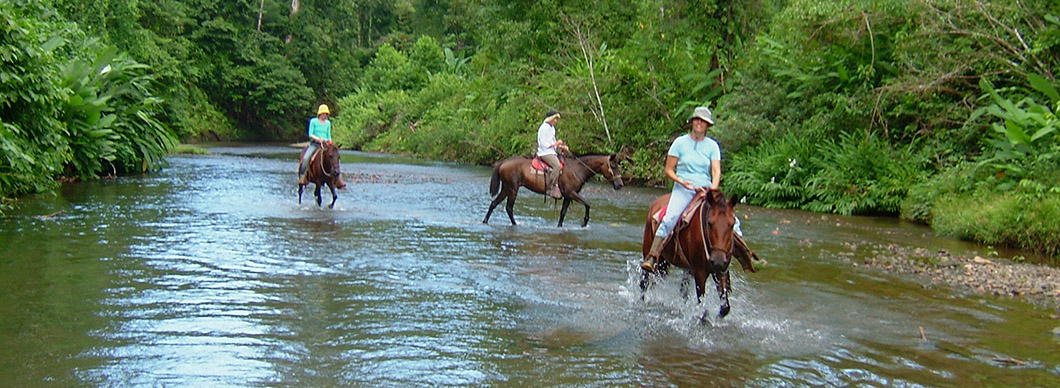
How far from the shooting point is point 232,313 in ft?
27.7

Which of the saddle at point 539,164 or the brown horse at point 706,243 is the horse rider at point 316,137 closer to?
the saddle at point 539,164

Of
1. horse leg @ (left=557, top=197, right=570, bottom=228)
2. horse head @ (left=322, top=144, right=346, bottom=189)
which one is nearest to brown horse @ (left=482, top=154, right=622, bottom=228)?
horse leg @ (left=557, top=197, right=570, bottom=228)

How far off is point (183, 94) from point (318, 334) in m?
48.0

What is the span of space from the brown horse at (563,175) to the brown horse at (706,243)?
285 inches

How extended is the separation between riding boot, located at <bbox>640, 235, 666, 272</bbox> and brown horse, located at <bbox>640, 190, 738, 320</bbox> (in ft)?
0.26

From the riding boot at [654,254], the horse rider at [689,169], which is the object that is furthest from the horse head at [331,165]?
the horse rider at [689,169]

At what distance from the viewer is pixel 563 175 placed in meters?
16.6

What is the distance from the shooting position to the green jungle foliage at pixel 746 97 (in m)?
16.4

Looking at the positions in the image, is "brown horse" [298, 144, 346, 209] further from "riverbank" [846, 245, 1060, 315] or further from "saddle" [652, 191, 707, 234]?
"saddle" [652, 191, 707, 234]

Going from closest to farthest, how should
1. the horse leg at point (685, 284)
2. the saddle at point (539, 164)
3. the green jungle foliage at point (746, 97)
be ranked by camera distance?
the horse leg at point (685, 284) → the green jungle foliage at point (746, 97) → the saddle at point (539, 164)

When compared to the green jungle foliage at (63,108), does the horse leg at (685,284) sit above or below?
below

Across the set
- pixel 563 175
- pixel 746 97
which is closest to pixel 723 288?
pixel 563 175

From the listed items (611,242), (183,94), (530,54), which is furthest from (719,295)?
(183,94)

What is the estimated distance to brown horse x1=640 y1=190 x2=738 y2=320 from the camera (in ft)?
25.9
